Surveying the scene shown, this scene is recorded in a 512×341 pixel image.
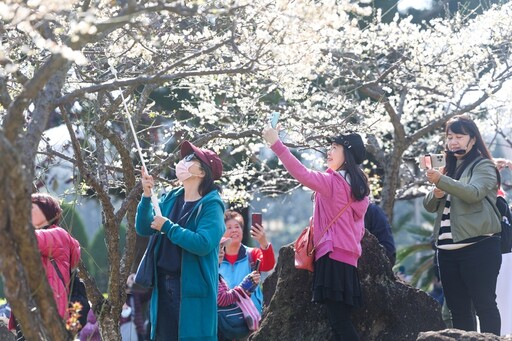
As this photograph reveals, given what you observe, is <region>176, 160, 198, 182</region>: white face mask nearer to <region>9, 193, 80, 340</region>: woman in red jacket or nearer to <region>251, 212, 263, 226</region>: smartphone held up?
<region>9, 193, 80, 340</region>: woman in red jacket

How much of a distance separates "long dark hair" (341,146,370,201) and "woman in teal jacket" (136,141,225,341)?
34.9 inches

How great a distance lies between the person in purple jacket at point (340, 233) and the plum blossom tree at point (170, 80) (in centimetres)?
72

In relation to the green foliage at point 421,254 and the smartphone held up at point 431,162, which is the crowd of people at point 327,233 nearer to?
the smartphone held up at point 431,162

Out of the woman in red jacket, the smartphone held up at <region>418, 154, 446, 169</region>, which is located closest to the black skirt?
the smartphone held up at <region>418, 154, 446, 169</region>

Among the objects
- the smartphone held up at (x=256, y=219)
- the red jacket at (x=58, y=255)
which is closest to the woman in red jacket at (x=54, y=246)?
the red jacket at (x=58, y=255)

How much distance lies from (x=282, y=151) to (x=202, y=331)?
1248mm

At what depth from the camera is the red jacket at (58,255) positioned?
20.1 feet

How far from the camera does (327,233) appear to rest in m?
6.45

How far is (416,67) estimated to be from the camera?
11.3 m

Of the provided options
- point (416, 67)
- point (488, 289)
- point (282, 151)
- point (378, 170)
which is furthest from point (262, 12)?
point (378, 170)

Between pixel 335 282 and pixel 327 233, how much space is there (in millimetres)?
335

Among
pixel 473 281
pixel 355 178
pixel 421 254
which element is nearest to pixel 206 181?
pixel 355 178

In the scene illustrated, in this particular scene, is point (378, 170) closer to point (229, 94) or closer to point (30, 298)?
point (229, 94)

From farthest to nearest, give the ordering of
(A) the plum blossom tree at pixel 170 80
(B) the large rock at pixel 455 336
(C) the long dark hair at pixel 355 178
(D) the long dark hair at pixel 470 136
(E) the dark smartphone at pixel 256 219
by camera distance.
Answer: (E) the dark smartphone at pixel 256 219
(D) the long dark hair at pixel 470 136
(C) the long dark hair at pixel 355 178
(B) the large rock at pixel 455 336
(A) the plum blossom tree at pixel 170 80
